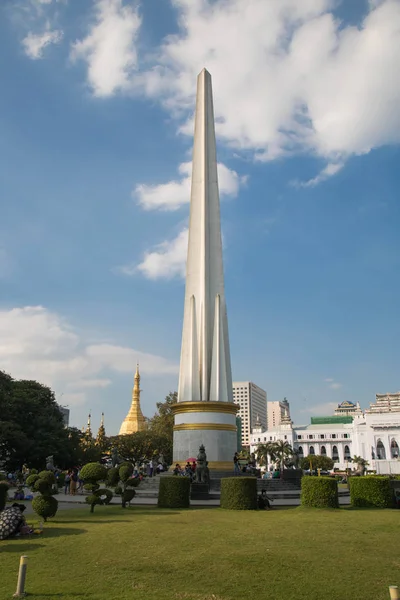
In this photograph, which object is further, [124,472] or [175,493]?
[175,493]

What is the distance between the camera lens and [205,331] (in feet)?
111

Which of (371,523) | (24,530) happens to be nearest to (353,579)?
(371,523)

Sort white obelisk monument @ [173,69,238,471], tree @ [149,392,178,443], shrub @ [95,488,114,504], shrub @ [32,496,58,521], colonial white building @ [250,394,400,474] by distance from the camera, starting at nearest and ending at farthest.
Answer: shrub @ [32,496,58,521] < shrub @ [95,488,114,504] < white obelisk monument @ [173,69,238,471] < tree @ [149,392,178,443] < colonial white building @ [250,394,400,474]

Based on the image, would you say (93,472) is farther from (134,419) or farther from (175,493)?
(134,419)

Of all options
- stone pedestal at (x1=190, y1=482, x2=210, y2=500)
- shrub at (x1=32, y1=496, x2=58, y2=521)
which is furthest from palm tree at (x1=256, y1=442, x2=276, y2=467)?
shrub at (x1=32, y1=496, x2=58, y2=521)

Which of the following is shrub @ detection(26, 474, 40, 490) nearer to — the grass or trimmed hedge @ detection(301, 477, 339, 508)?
the grass

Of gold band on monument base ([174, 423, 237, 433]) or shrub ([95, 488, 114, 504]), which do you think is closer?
shrub ([95, 488, 114, 504])

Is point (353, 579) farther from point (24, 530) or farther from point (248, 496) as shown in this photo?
point (248, 496)

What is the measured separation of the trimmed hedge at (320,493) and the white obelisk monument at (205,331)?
11.6 metres

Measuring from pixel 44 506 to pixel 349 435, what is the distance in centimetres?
12763

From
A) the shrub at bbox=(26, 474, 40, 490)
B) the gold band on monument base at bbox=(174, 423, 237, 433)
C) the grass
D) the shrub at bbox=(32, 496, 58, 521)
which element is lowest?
the grass

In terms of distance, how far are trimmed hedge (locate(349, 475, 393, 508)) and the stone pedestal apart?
6.40 meters

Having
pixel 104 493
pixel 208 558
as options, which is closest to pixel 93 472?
pixel 104 493

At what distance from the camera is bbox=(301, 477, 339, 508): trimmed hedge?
17906mm
